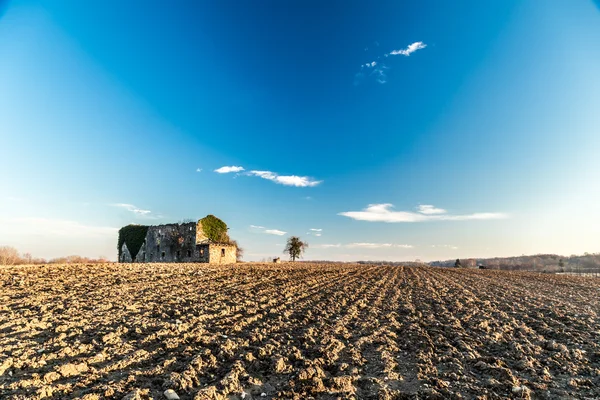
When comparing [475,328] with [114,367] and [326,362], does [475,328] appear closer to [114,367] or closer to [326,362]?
[326,362]

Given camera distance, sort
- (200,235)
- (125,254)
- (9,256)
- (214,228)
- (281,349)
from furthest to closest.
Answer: (125,254) < (214,228) < (200,235) < (9,256) < (281,349)

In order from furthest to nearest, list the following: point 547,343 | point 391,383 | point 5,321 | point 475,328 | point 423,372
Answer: point 475,328
point 5,321
point 547,343
point 423,372
point 391,383

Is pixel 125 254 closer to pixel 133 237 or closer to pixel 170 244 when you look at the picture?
pixel 133 237

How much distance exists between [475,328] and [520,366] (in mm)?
2942

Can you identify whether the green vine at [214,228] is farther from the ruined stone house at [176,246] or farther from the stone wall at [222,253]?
the stone wall at [222,253]

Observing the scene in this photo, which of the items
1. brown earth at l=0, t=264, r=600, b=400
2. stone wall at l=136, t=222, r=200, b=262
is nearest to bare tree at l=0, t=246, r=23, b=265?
stone wall at l=136, t=222, r=200, b=262

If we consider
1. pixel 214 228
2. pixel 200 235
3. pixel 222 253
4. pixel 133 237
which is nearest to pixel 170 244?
pixel 200 235

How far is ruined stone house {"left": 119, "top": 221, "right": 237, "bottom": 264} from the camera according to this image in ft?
130

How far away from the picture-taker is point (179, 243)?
41.5 meters

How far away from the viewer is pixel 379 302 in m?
12.8

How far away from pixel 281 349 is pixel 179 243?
3856 centimetres

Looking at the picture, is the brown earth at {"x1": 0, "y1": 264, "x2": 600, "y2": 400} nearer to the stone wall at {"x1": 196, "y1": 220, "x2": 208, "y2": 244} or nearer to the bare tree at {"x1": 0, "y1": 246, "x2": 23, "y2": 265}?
the bare tree at {"x1": 0, "y1": 246, "x2": 23, "y2": 265}

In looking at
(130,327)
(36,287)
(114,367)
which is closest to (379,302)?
(130,327)

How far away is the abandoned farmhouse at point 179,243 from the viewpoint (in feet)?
131
